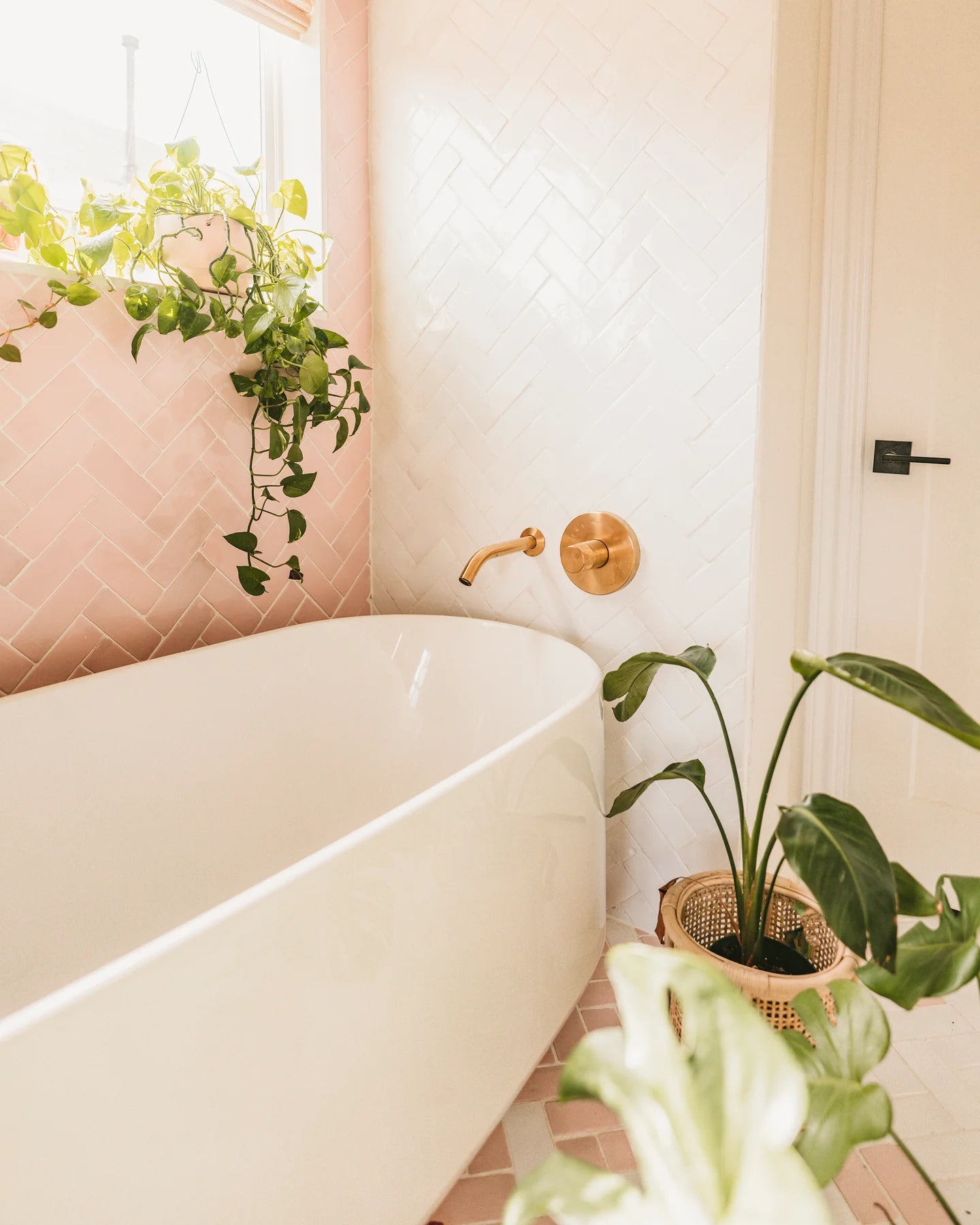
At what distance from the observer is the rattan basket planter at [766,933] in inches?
47.4

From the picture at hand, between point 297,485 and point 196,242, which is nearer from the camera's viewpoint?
point 196,242

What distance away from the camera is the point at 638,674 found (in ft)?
4.58

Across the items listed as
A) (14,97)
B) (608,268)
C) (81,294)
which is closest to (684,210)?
(608,268)

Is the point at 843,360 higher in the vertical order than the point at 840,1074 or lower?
higher

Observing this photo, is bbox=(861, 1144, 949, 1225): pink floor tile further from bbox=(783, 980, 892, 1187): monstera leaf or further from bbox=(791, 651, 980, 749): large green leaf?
bbox=(791, 651, 980, 749): large green leaf

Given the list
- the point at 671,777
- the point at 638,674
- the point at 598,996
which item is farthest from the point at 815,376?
the point at 598,996

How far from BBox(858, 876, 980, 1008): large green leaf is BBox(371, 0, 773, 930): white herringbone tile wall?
2.59 ft

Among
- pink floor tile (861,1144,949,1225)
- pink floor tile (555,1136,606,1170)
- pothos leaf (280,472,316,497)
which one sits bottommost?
pink floor tile (861,1144,949,1225)

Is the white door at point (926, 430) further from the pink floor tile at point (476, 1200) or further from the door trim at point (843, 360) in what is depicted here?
the pink floor tile at point (476, 1200)

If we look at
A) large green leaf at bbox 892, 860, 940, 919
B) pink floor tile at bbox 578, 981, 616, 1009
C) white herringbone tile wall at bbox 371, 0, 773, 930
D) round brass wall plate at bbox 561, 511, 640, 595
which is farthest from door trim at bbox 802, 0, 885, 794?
large green leaf at bbox 892, 860, 940, 919

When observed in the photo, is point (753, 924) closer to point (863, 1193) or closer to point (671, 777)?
point (671, 777)

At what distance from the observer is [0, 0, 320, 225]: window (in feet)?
5.18

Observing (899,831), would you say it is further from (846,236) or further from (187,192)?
(187,192)

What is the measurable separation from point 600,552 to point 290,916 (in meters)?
1.10
